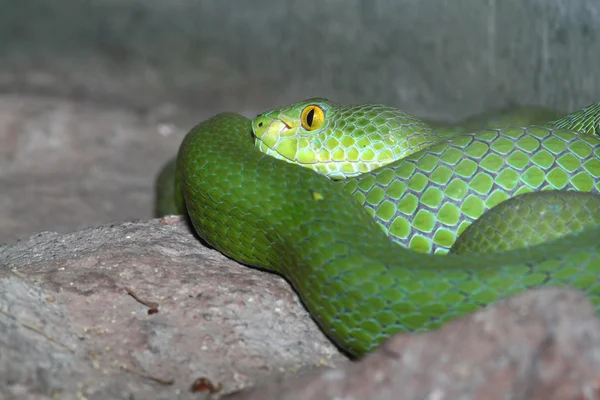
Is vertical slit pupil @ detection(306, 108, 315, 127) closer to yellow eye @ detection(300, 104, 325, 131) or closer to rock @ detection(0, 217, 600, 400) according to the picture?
yellow eye @ detection(300, 104, 325, 131)

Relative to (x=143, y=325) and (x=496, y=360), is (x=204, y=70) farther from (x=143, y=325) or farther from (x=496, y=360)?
(x=496, y=360)

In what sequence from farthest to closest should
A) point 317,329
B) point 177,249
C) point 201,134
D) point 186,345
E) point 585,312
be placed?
1. point 201,134
2. point 177,249
3. point 317,329
4. point 186,345
5. point 585,312

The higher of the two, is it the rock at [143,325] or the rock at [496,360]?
the rock at [496,360]

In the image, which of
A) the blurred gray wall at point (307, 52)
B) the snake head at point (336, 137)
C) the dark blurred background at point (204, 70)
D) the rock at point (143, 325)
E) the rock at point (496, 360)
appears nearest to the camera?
the rock at point (496, 360)

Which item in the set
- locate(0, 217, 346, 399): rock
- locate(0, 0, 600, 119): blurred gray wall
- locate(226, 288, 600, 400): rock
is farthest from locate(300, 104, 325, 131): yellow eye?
locate(0, 0, 600, 119): blurred gray wall

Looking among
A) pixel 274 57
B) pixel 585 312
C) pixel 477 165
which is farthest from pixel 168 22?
pixel 585 312

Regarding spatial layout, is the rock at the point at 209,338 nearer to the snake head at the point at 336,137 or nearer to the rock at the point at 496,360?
the rock at the point at 496,360

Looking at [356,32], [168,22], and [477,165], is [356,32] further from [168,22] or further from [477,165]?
[477,165]

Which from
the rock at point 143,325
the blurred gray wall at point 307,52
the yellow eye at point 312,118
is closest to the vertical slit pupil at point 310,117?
the yellow eye at point 312,118
